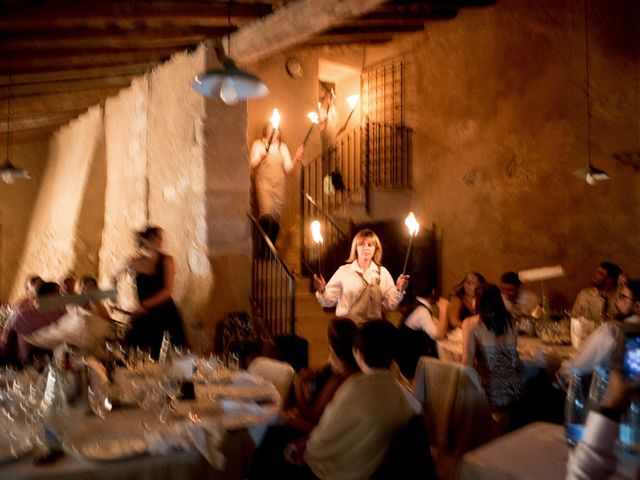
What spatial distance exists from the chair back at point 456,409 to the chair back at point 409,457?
0.96 metres

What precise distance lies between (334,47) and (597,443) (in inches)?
328

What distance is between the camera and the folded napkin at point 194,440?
6.64 ft

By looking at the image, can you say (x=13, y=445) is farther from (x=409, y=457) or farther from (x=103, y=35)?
(x=103, y=35)

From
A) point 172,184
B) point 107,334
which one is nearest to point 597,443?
point 107,334

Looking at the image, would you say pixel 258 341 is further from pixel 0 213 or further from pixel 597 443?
pixel 0 213

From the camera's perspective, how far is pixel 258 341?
527 cm

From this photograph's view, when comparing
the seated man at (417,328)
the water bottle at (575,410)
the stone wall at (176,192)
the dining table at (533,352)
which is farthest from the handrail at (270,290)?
the water bottle at (575,410)

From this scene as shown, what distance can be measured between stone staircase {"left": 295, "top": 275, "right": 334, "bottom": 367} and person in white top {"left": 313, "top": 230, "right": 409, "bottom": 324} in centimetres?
154

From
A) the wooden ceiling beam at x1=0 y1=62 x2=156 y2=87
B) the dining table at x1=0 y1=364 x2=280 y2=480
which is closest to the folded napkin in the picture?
the dining table at x1=0 y1=364 x2=280 y2=480

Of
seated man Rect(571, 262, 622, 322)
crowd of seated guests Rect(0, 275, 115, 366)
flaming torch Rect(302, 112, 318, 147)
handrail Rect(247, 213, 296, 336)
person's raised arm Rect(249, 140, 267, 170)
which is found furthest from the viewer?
flaming torch Rect(302, 112, 318, 147)

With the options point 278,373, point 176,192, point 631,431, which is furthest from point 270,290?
point 631,431

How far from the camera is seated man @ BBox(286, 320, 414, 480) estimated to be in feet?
7.12

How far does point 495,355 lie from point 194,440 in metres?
2.16

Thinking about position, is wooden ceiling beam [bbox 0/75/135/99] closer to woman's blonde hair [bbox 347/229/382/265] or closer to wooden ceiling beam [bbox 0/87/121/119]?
wooden ceiling beam [bbox 0/87/121/119]
